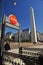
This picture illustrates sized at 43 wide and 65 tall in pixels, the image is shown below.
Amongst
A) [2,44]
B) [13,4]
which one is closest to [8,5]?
[13,4]

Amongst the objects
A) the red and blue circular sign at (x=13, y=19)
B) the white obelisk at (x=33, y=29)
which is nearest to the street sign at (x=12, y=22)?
the red and blue circular sign at (x=13, y=19)

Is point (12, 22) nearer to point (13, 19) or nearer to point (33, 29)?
point (13, 19)

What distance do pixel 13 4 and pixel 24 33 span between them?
45 centimetres

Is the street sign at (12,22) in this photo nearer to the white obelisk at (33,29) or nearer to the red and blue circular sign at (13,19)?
the red and blue circular sign at (13,19)

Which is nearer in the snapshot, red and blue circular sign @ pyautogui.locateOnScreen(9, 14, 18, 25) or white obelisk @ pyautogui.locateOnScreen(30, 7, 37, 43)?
white obelisk @ pyautogui.locateOnScreen(30, 7, 37, 43)

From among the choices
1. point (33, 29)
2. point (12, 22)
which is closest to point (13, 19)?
point (12, 22)

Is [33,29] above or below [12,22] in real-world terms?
below

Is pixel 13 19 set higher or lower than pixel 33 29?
higher

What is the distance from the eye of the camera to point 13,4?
2.00 meters

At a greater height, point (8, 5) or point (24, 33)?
point (8, 5)

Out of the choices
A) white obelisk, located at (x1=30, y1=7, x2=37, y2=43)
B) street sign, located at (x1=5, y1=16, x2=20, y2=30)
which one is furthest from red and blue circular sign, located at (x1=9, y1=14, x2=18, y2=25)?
white obelisk, located at (x1=30, y1=7, x2=37, y2=43)

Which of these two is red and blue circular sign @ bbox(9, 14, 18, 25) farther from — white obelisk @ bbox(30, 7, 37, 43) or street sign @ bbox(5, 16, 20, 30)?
white obelisk @ bbox(30, 7, 37, 43)

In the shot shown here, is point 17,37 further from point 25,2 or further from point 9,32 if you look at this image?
point 25,2

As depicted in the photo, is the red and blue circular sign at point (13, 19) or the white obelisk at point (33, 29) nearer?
the white obelisk at point (33, 29)
